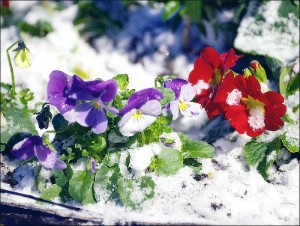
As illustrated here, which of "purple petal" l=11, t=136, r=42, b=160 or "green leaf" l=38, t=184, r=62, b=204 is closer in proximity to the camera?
"purple petal" l=11, t=136, r=42, b=160

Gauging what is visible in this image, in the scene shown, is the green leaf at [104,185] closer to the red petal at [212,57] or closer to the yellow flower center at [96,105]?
the yellow flower center at [96,105]

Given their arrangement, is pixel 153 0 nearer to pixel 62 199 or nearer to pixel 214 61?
pixel 214 61

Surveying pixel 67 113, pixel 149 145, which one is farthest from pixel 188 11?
pixel 67 113

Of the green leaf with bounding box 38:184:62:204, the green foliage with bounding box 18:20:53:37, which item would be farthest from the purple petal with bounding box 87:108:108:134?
the green foliage with bounding box 18:20:53:37

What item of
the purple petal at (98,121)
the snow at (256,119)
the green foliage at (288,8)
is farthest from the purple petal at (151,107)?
the green foliage at (288,8)

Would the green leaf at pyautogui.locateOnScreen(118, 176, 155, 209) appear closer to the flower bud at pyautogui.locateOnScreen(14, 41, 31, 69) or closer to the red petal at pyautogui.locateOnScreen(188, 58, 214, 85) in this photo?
the red petal at pyautogui.locateOnScreen(188, 58, 214, 85)

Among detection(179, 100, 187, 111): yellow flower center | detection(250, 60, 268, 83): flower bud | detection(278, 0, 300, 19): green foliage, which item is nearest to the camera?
detection(179, 100, 187, 111): yellow flower center

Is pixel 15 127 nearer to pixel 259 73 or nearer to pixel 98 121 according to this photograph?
pixel 98 121
